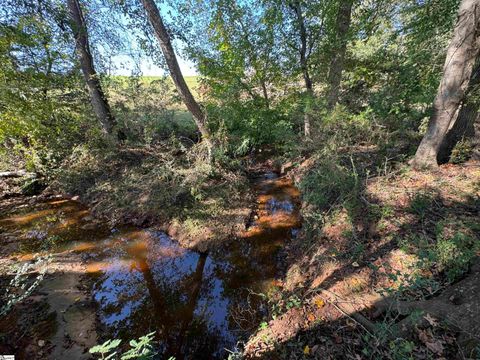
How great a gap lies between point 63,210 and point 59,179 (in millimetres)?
1590

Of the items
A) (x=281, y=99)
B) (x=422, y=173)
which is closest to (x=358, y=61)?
(x=281, y=99)

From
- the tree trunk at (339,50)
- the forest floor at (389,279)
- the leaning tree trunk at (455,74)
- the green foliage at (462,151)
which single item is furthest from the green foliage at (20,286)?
the tree trunk at (339,50)

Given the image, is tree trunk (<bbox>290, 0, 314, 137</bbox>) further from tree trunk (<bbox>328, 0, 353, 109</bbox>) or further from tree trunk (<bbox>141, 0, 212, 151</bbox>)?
tree trunk (<bbox>141, 0, 212, 151</bbox>)

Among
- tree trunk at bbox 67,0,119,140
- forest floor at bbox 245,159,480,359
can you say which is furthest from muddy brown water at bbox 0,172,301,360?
tree trunk at bbox 67,0,119,140

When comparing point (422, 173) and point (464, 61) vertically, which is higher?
point (464, 61)

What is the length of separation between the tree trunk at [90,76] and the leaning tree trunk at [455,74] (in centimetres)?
781

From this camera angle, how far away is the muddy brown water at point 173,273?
3119 millimetres

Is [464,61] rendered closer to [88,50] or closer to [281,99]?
[281,99]

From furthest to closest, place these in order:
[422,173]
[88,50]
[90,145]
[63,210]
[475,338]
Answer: [90,145] → [88,50] → [63,210] → [422,173] → [475,338]

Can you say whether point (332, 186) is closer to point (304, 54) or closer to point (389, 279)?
point (389, 279)

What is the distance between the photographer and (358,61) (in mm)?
6652

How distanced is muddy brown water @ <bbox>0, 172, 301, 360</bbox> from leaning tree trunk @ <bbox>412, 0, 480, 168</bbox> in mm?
2985

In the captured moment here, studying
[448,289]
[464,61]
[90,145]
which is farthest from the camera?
[90,145]

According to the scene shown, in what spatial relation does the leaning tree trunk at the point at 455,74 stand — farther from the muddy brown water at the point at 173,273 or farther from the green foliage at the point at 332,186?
the muddy brown water at the point at 173,273
